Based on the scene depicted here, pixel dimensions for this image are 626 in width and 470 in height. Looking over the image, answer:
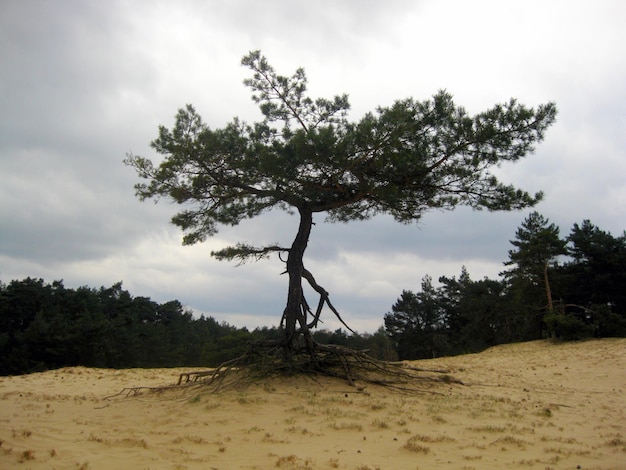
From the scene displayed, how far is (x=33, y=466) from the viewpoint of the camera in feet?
14.0

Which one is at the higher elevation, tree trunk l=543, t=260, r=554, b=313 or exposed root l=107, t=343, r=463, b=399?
tree trunk l=543, t=260, r=554, b=313

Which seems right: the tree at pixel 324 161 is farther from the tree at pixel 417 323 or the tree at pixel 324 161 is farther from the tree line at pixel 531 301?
the tree at pixel 417 323

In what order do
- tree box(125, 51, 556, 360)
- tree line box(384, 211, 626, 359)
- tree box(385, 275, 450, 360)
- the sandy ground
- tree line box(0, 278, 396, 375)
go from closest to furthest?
the sandy ground
tree box(125, 51, 556, 360)
tree line box(384, 211, 626, 359)
tree line box(0, 278, 396, 375)
tree box(385, 275, 450, 360)

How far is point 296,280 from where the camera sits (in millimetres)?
10648

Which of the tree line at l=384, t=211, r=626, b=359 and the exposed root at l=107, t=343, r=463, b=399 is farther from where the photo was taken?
the tree line at l=384, t=211, r=626, b=359

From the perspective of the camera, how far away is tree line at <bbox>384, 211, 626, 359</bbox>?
24.3 metres

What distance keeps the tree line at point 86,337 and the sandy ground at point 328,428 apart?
1510 cm

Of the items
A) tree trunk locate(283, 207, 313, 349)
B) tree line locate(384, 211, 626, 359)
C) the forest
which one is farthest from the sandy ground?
tree line locate(384, 211, 626, 359)

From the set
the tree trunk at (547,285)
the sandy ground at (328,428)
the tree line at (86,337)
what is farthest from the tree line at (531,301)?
the sandy ground at (328,428)

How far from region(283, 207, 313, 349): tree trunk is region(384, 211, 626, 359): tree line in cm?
1597

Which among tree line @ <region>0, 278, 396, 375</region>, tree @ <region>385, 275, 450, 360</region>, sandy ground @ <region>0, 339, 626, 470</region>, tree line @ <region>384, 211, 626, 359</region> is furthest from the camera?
tree @ <region>385, 275, 450, 360</region>

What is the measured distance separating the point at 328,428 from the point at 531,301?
2604cm

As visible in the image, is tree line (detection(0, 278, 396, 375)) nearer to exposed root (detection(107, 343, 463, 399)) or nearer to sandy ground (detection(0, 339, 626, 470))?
exposed root (detection(107, 343, 463, 399))

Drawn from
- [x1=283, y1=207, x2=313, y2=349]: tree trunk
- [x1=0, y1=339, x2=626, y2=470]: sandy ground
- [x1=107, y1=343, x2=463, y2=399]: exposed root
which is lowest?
[x1=0, y1=339, x2=626, y2=470]: sandy ground
